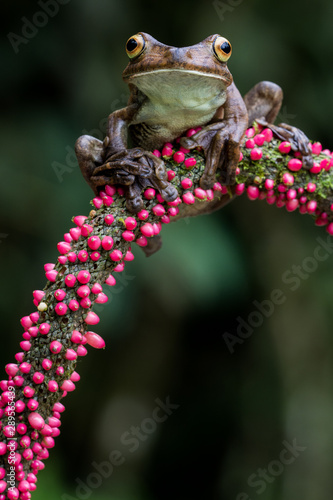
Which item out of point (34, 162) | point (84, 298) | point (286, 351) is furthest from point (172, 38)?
point (84, 298)

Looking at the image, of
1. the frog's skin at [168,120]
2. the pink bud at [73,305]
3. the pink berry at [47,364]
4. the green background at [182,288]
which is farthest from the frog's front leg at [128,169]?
the green background at [182,288]

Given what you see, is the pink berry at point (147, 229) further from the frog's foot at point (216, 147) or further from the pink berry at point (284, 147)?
the pink berry at point (284, 147)

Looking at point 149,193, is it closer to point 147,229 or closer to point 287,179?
point 147,229

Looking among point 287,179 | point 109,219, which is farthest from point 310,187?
point 109,219

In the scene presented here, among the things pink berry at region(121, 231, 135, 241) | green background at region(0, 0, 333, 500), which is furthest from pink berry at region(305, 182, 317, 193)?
green background at region(0, 0, 333, 500)

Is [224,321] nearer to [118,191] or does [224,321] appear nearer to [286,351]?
[286,351]

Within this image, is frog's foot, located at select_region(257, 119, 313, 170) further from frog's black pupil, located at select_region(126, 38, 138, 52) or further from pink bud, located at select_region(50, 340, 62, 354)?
pink bud, located at select_region(50, 340, 62, 354)
